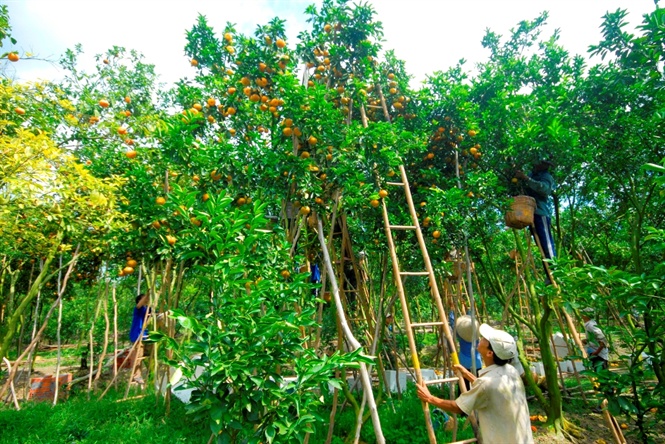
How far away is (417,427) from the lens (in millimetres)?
3955

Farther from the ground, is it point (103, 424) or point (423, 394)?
point (423, 394)

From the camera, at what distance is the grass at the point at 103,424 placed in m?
3.59

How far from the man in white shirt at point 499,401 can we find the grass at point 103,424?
2790 millimetres

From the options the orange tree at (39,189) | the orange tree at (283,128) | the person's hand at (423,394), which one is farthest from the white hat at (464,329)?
the orange tree at (39,189)

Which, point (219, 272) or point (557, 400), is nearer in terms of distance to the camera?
point (219, 272)

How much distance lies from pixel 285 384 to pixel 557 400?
142 inches

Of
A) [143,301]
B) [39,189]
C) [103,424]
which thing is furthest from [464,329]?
[143,301]

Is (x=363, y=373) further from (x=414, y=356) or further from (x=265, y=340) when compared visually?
(x=265, y=340)

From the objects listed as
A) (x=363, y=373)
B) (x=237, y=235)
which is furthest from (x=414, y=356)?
(x=237, y=235)

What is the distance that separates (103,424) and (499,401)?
154 inches

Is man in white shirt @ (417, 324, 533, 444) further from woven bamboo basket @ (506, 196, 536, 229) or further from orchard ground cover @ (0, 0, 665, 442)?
woven bamboo basket @ (506, 196, 536, 229)

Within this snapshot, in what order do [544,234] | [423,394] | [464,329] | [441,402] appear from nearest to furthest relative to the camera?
[441,402] → [423,394] → [464,329] → [544,234]

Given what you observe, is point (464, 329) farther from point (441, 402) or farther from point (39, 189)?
point (39, 189)

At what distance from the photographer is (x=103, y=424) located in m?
3.96
